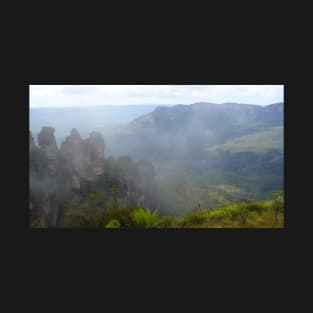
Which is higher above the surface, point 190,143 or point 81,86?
point 81,86

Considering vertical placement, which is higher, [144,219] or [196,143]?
[196,143]

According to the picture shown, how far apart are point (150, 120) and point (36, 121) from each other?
221 cm

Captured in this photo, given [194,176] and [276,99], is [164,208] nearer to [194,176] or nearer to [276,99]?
[194,176]

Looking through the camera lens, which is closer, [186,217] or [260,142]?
[186,217]

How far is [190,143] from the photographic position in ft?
33.1

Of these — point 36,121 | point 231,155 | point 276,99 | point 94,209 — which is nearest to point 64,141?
point 36,121

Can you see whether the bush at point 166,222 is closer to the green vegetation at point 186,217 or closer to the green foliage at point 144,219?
the green vegetation at point 186,217

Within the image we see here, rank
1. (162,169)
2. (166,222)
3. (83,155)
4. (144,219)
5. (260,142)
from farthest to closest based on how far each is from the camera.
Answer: (260,142) < (162,169) < (83,155) < (166,222) < (144,219)

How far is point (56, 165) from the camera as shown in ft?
32.1

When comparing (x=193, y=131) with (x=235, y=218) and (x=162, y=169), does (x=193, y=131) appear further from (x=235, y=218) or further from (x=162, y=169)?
(x=235, y=218)

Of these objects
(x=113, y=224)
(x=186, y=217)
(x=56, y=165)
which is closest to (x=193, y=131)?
(x=186, y=217)

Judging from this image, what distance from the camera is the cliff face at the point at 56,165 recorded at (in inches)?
382

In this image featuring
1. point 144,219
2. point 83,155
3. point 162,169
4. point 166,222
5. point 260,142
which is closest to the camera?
point 144,219

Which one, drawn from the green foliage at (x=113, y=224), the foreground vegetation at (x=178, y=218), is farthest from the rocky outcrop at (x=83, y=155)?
the green foliage at (x=113, y=224)
